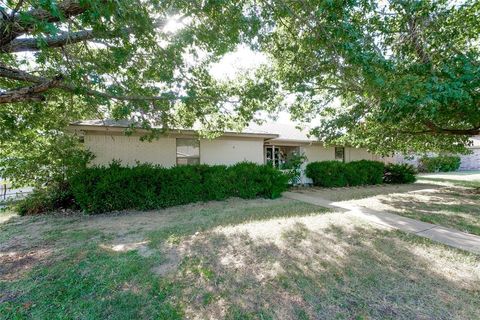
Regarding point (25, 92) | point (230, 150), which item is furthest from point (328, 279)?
point (230, 150)

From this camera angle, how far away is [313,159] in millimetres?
15523

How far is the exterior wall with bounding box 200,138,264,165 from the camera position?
38.0ft

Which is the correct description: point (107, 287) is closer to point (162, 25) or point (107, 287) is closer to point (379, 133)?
point (162, 25)

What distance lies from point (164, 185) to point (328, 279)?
6.64 m

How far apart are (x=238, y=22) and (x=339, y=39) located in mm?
2509

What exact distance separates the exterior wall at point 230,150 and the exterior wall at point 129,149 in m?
1.60

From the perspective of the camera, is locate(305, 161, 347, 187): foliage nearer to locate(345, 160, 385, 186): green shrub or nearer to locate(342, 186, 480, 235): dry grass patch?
locate(345, 160, 385, 186): green shrub

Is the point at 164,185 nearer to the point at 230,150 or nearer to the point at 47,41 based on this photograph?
the point at 230,150

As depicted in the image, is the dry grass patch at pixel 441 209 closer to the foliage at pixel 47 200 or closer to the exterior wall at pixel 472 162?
the foliage at pixel 47 200

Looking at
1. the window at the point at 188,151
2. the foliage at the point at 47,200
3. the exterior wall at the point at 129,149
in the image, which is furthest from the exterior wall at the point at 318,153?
the foliage at the point at 47,200

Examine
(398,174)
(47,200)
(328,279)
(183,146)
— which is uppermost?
(183,146)

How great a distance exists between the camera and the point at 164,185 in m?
8.51

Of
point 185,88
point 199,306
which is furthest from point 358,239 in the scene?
point 185,88

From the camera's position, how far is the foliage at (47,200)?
26.8 feet
